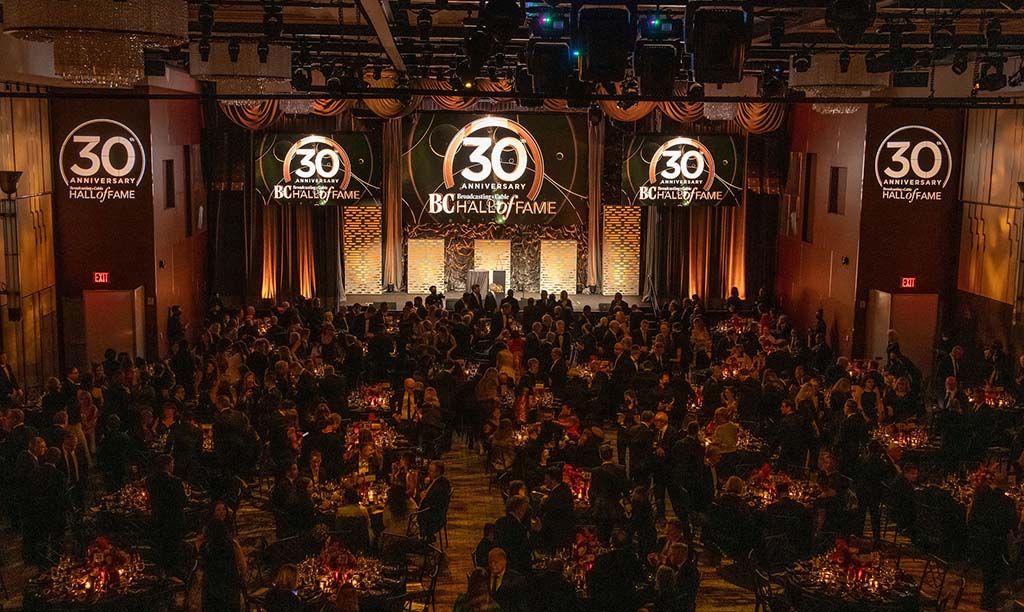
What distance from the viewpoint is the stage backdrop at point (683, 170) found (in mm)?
19141

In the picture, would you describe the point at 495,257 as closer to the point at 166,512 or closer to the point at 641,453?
the point at 641,453

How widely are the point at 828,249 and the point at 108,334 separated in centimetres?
1129

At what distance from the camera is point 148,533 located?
9.29m

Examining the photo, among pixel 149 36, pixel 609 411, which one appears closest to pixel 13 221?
pixel 609 411

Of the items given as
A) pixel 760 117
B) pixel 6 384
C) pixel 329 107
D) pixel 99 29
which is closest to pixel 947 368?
pixel 760 117

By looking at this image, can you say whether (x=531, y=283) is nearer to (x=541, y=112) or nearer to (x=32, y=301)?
(x=541, y=112)

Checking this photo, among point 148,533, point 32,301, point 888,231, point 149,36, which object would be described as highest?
point 149,36

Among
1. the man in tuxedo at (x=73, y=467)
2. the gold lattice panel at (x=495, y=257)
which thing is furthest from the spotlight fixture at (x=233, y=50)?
the gold lattice panel at (x=495, y=257)

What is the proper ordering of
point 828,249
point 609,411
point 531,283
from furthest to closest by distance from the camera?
point 531,283, point 828,249, point 609,411

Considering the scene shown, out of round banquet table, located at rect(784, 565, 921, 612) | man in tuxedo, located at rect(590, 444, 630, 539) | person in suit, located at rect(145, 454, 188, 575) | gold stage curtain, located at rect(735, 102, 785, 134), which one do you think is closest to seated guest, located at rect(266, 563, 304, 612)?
person in suit, located at rect(145, 454, 188, 575)

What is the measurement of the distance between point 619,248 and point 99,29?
16.8 m

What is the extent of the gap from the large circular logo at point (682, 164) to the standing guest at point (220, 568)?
40.8 feet

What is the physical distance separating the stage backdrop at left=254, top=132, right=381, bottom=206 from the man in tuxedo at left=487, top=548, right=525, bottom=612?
39.8ft

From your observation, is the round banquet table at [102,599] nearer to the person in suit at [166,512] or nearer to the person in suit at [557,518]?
the person in suit at [166,512]
